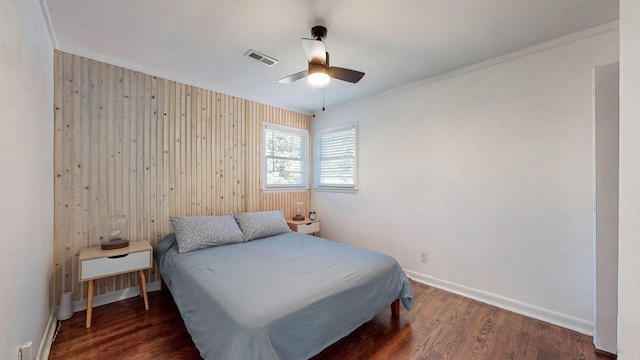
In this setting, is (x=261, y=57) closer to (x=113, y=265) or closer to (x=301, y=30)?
(x=301, y=30)

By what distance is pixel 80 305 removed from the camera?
2.47 m

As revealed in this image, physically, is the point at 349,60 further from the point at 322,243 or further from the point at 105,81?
the point at 105,81

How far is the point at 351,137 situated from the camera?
406cm

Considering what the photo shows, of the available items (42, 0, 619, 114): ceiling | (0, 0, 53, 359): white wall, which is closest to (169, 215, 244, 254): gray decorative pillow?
(0, 0, 53, 359): white wall

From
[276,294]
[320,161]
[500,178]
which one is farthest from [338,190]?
Result: [276,294]

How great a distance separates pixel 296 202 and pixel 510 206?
3015 millimetres

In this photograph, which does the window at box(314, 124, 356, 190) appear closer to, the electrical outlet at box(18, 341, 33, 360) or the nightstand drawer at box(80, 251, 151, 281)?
the nightstand drawer at box(80, 251, 151, 281)

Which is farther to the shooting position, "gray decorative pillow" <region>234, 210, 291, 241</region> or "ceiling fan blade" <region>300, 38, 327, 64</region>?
"gray decorative pillow" <region>234, 210, 291, 241</region>

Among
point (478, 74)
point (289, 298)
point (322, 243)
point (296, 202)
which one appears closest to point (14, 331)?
point (289, 298)

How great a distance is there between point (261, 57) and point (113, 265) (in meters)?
2.47

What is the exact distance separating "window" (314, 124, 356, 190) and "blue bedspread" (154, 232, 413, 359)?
1619 millimetres

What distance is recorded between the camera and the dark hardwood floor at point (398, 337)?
188 centimetres

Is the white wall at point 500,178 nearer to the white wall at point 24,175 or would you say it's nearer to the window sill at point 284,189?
the window sill at point 284,189

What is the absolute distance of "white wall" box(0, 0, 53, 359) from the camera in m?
1.16
